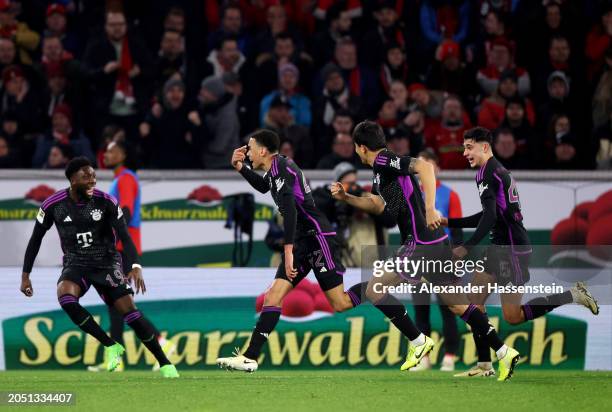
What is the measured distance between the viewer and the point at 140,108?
1683cm

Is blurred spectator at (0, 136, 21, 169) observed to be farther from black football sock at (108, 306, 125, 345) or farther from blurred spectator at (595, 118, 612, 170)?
blurred spectator at (595, 118, 612, 170)

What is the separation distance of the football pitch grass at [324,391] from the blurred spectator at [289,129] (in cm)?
471

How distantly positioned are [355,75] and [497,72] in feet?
6.51

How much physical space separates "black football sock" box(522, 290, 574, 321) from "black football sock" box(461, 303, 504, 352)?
0.36 metres

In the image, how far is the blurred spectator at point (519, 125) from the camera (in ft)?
54.1

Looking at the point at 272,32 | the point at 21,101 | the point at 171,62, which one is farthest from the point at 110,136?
the point at 272,32

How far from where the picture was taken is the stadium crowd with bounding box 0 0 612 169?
53.3 feet

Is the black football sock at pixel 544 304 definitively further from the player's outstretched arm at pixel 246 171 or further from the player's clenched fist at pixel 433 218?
the player's outstretched arm at pixel 246 171

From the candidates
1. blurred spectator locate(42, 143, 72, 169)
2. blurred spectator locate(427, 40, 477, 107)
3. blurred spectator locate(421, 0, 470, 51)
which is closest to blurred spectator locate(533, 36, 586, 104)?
blurred spectator locate(427, 40, 477, 107)

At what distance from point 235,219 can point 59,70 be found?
3791 millimetres

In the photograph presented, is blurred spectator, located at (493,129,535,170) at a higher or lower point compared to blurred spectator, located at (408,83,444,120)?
lower

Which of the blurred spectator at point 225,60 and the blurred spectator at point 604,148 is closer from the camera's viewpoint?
the blurred spectator at point 604,148

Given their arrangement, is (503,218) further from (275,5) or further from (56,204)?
(275,5)

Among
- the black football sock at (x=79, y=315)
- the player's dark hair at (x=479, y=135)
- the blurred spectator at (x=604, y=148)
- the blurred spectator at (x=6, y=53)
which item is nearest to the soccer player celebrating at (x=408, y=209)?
the player's dark hair at (x=479, y=135)
